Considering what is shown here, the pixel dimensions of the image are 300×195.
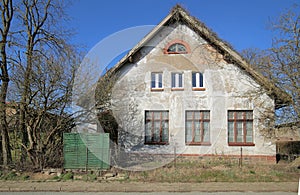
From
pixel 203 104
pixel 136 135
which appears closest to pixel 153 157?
pixel 136 135

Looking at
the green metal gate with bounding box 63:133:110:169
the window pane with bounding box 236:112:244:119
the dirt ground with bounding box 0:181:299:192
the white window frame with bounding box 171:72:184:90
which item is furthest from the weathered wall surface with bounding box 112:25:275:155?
the dirt ground with bounding box 0:181:299:192

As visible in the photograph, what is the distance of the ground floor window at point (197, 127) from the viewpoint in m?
15.6

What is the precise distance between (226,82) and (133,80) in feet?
17.2

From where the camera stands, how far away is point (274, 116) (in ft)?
46.0

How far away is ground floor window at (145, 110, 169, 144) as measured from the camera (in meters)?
15.9

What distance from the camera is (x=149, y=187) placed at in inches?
348

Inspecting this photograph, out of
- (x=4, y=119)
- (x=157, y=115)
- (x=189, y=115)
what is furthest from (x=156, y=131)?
(x=4, y=119)

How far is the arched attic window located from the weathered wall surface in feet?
0.73

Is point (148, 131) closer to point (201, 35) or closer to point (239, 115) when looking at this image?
point (239, 115)

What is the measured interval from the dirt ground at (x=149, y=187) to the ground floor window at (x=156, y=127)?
21.6ft

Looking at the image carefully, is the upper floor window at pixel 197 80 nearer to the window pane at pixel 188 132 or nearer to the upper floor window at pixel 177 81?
the upper floor window at pixel 177 81

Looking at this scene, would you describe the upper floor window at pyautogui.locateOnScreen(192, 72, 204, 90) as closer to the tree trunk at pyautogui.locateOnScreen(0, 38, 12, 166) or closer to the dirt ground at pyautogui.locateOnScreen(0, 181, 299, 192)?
the dirt ground at pyautogui.locateOnScreen(0, 181, 299, 192)

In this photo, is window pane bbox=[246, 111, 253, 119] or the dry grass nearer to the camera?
the dry grass

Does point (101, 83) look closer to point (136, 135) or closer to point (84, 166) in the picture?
point (84, 166)
